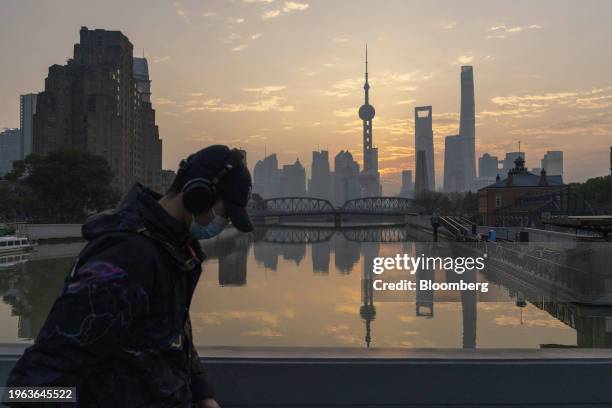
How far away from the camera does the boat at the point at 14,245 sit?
1161 inches

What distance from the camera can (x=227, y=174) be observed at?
1.55m

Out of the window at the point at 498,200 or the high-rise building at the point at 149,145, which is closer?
the window at the point at 498,200

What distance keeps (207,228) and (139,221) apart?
24 cm

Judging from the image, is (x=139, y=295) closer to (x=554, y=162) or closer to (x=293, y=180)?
(x=554, y=162)

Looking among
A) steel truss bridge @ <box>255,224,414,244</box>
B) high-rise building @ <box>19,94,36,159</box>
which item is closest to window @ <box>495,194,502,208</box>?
steel truss bridge @ <box>255,224,414,244</box>

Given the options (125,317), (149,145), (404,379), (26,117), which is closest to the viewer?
(125,317)

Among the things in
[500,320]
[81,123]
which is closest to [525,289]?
[500,320]

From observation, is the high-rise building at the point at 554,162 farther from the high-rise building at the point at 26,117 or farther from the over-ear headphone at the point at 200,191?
the over-ear headphone at the point at 200,191

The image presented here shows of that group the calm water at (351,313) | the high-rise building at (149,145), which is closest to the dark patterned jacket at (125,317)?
the calm water at (351,313)

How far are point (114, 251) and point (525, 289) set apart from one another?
10.4 metres

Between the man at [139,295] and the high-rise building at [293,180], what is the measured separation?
547 feet

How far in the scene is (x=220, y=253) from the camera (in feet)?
105

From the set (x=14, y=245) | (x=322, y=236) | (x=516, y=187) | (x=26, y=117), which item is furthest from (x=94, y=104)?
(x=516, y=187)

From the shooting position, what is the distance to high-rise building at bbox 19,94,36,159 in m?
95.2
